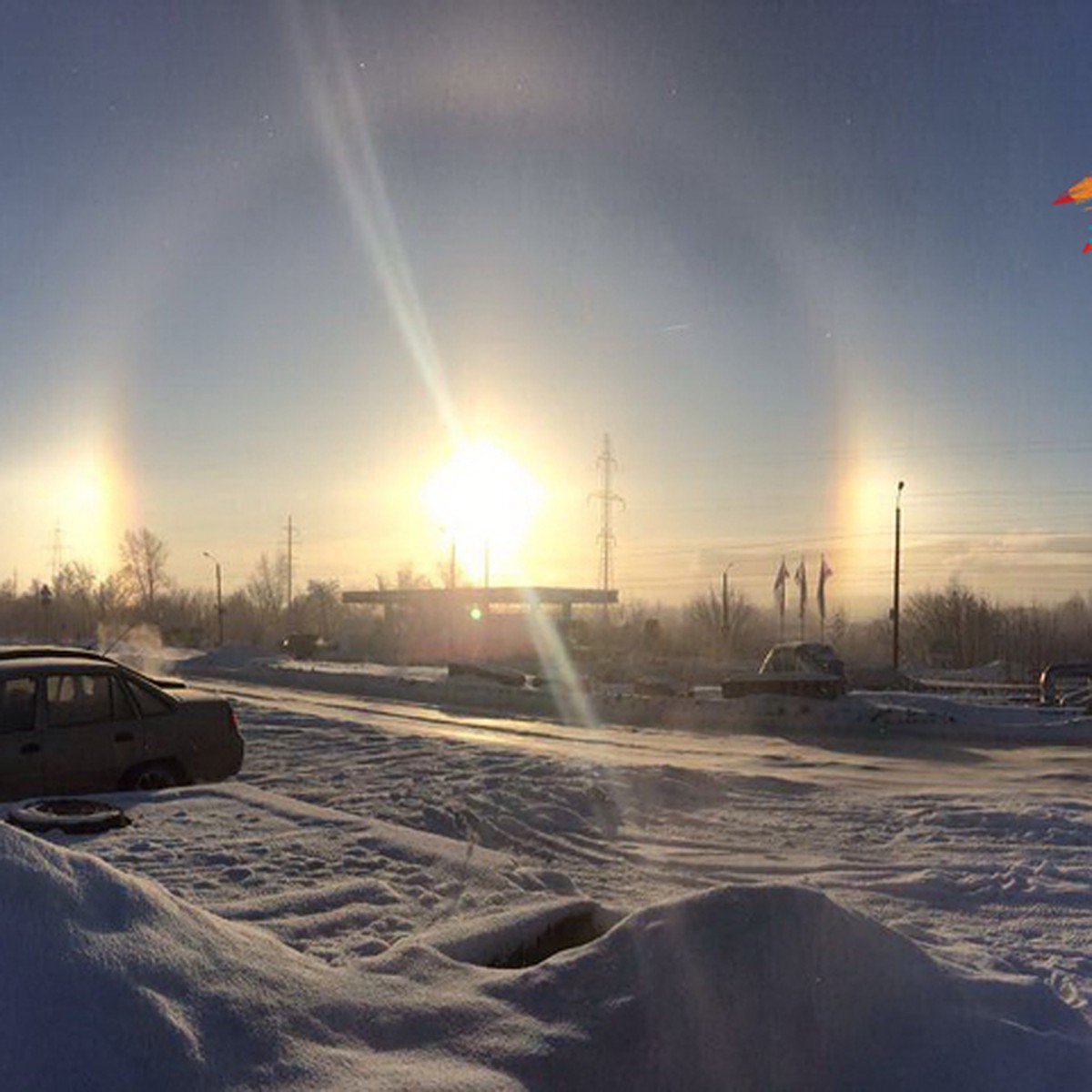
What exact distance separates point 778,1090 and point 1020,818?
7735 mm

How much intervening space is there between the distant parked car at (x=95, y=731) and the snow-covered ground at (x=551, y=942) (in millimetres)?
524

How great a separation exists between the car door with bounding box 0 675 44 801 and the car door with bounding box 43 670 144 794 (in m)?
0.09

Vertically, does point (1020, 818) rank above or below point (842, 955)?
below

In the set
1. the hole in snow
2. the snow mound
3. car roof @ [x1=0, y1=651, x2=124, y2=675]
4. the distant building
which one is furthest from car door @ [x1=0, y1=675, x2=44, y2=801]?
the distant building

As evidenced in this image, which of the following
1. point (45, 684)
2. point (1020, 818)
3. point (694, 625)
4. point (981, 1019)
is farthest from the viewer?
point (694, 625)

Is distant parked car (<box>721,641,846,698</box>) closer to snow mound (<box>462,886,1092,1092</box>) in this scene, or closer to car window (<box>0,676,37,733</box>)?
car window (<box>0,676,37,733</box>)

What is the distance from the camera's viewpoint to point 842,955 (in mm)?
4449

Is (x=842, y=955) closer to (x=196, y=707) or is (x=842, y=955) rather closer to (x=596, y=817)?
(x=596, y=817)

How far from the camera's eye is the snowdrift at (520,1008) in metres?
3.50

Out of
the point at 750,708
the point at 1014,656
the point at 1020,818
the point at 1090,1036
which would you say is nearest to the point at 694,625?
the point at 1014,656

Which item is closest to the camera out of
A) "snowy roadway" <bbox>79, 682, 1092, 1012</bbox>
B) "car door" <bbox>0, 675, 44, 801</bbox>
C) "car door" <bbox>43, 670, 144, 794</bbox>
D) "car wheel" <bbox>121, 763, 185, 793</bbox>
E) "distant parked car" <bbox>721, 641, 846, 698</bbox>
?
"snowy roadway" <bbox>79, 682, 1092, 1012</bbox>

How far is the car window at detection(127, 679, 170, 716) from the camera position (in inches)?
403

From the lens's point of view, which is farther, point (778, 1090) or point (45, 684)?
point (45, 684)

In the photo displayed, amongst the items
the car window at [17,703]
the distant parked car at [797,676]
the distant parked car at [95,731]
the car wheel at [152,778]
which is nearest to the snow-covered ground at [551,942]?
the car wheel at [152,778]
